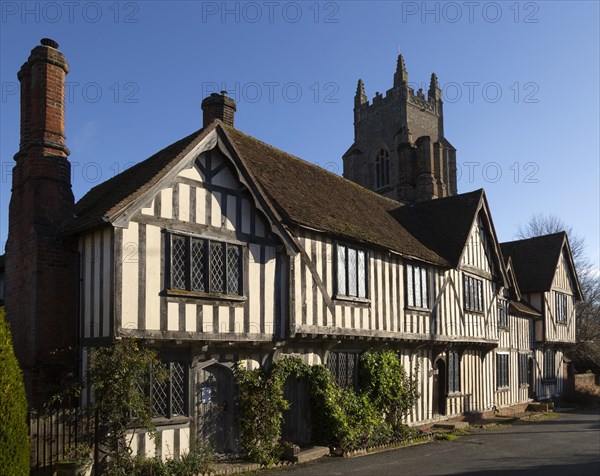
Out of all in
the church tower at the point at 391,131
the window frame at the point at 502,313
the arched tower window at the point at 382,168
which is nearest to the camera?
the window frame at the point at 502,313

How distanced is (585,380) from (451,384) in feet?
51.4

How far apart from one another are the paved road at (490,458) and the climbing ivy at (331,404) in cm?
71

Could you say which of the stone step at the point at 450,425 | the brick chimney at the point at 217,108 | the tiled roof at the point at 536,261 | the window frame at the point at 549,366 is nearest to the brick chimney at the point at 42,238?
the brick chimney at the point at 217,108

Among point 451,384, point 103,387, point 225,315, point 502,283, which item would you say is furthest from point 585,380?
point 103,387

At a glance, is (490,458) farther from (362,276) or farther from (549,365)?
(549,365)

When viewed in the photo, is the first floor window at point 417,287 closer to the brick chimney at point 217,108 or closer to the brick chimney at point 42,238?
the brick chimney at point 217,108

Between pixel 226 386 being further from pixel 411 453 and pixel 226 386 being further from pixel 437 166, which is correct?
pixel 437 166

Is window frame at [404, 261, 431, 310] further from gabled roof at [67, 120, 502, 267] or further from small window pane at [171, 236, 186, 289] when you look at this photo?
small window pane at [171, 236, 186, 289]

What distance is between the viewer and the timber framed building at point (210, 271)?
36.9 feet

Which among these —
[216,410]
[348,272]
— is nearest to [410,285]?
[348,272]

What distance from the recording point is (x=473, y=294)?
71.3ft

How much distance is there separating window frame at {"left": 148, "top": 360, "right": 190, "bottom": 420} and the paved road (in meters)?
2.13

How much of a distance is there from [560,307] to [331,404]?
814 inches

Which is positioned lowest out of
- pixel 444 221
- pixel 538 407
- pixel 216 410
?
pixel 538 407
